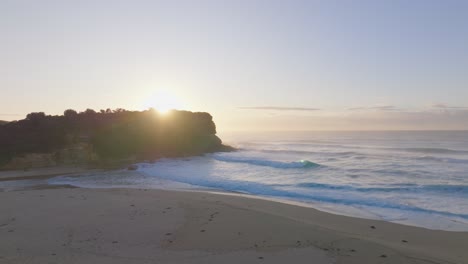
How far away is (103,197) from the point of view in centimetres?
1359

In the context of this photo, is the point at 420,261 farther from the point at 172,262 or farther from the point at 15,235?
the point at 15,235

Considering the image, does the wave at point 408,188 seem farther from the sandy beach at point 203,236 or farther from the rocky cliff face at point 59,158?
the rocky cliff face at point 59,158

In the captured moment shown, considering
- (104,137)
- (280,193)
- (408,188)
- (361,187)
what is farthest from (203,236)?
(104,137)

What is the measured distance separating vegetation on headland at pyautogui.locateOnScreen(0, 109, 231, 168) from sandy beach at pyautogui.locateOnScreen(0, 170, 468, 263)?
2075cm

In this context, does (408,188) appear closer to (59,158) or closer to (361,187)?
(361,187)

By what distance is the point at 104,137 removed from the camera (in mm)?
36781

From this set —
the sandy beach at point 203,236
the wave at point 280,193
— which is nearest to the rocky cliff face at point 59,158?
the wave at point 280,193

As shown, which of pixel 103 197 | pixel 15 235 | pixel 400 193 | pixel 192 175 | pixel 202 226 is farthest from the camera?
pixel 192 175

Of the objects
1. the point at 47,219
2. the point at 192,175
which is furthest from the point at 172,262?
the point at 192,175

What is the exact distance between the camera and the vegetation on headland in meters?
31.1

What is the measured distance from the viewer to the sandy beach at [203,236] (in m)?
6.70

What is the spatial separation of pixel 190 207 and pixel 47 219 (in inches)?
160

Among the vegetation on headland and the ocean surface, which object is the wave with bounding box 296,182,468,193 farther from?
the vegetation on headland

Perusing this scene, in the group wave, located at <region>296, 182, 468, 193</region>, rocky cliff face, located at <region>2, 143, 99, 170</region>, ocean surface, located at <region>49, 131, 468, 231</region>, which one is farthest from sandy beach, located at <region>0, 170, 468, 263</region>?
rocky cliff face, located at <region>2, 143, 99, 170</region>
